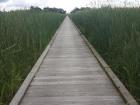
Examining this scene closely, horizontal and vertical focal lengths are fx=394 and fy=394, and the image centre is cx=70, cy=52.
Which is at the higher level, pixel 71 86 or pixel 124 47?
pixel 124 47

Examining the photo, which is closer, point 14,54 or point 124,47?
point 124,47

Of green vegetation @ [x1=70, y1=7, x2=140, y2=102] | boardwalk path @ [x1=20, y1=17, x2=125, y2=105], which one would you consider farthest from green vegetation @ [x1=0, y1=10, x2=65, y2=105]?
green vegetation @ [x1=70, y1=7, x2=140, y2=102]

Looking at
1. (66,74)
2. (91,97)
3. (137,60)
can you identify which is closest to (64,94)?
(91,97)

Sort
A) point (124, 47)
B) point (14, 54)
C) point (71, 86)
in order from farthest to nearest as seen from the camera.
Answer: point (14, 54) → point (124, 47) → point (71, 86)

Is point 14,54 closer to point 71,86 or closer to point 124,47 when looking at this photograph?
point 71,86

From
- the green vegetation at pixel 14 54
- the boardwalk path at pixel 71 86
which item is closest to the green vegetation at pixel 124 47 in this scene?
the boardwalk path at pixel 71 86

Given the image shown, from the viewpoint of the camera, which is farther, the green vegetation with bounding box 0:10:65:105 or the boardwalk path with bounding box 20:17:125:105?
the green vegetation with bounding box 0:10:65:105

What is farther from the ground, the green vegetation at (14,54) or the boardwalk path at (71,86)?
the green vegetation at (14,54)

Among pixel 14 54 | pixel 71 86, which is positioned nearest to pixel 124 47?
pixel 71 86

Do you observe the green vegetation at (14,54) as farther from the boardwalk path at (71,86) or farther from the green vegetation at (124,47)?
the green vegetation at (124,47)

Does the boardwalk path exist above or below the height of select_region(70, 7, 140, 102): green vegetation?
below

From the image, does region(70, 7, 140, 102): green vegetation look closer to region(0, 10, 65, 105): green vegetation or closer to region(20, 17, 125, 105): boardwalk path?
region(20, 17, 125, 105): boardwalk path

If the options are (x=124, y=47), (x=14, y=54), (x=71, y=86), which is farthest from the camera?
(x=14, y=54)

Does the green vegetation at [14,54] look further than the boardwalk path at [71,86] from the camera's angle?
Yes
